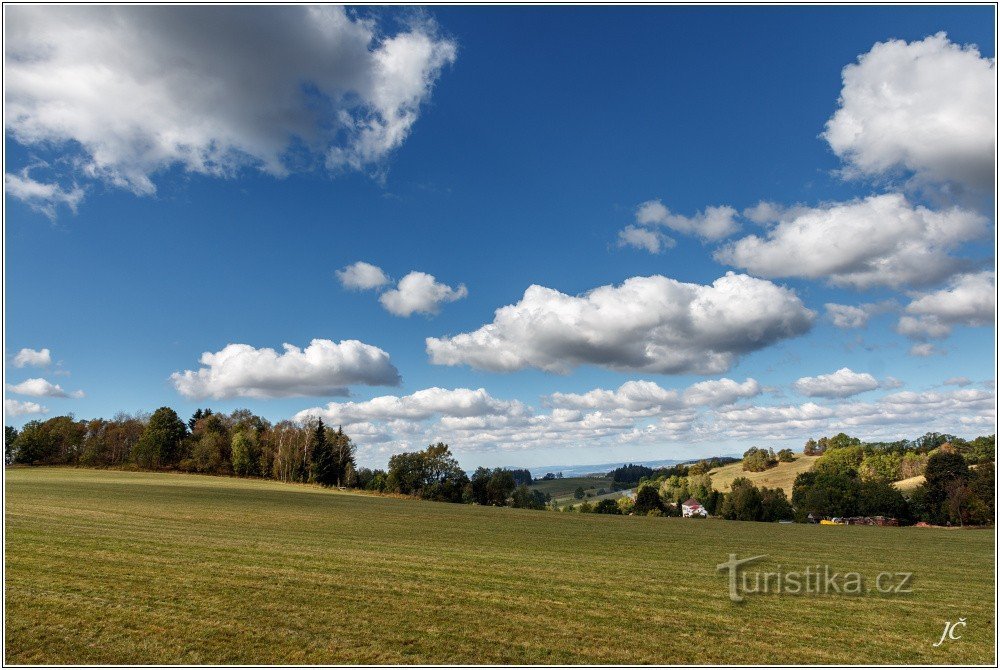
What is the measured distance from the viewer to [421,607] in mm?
13000

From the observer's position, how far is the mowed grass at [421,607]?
1041cm

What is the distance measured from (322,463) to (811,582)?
299 feet

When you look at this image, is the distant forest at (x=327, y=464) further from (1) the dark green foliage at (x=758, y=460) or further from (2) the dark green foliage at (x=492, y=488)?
(1) the dark green foliage at (x=758, y=460)

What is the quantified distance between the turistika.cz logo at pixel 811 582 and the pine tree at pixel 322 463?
284 feet

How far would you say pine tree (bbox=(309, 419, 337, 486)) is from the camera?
317ft

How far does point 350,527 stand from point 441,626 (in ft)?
74.3

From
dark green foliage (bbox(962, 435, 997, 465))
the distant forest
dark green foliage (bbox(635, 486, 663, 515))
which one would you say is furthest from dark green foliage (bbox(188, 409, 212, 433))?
dark green foliage (bbox(962, 435, 997, 465))

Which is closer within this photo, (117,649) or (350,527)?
(117,649)

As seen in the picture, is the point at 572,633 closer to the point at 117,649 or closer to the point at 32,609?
the point at 117,649

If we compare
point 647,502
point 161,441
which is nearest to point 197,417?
point 161,441

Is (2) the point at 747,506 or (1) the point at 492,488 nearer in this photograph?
(2) the point at 747,506

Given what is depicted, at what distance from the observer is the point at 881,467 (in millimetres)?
139250

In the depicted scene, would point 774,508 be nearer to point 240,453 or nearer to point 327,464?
point 327,464

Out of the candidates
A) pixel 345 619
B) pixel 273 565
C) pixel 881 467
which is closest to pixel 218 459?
pixel 273 565
